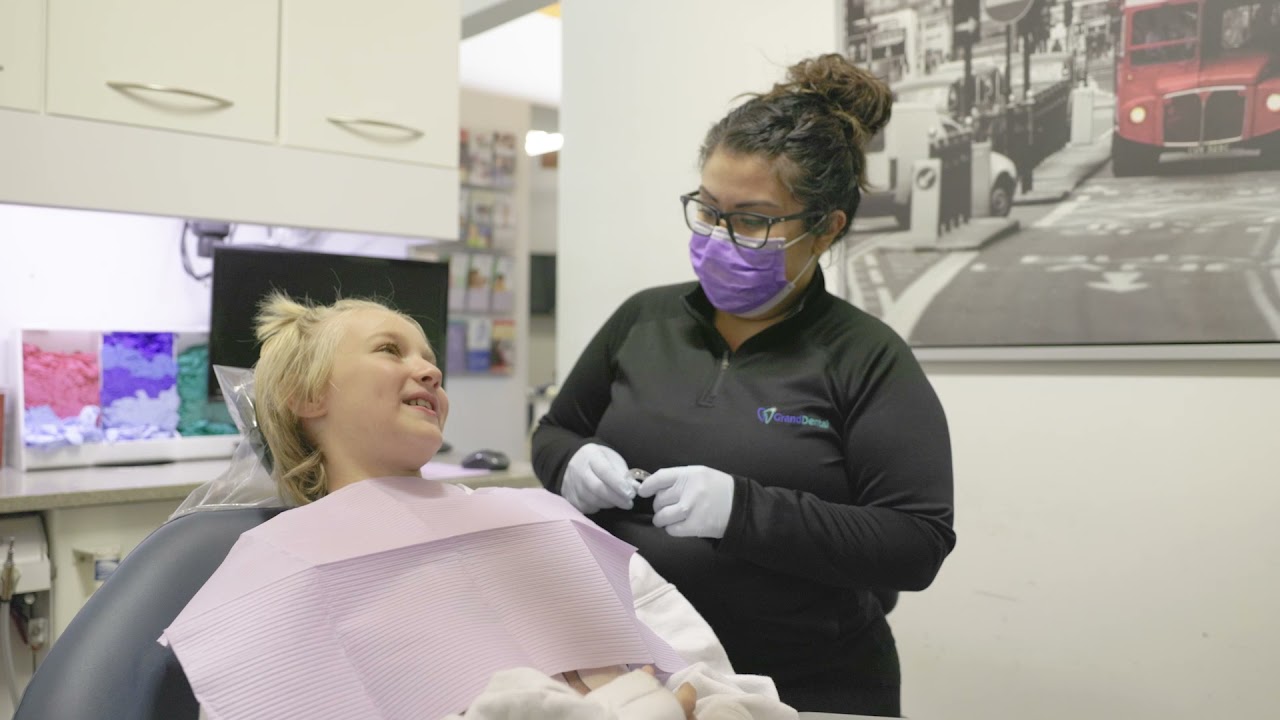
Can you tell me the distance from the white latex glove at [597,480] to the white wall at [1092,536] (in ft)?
3.16

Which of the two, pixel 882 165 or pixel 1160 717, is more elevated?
pixel 882 165

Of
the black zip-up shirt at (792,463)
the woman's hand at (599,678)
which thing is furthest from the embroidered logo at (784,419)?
the woman's hand at (599,678)

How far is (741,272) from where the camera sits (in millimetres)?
1350

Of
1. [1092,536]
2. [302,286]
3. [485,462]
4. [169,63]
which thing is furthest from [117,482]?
[1092,536]

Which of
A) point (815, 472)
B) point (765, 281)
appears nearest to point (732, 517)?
point (815, 472)

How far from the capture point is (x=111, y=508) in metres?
1.74

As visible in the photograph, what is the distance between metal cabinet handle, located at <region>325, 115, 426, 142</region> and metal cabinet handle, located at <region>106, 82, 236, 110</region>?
0.77ft

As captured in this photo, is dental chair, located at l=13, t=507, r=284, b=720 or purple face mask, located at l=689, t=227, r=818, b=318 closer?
dental chair, located at l=13, t=507, r=284, b=720

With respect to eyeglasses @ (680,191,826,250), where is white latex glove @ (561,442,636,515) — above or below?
below

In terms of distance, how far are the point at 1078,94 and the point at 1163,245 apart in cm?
34

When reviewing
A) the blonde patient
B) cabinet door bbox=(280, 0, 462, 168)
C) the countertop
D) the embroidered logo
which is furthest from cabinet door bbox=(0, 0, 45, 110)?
the embroidered logo

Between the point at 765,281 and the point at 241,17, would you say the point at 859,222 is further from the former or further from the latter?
the point at 241,17

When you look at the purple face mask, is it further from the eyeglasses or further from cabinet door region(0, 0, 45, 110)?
cabinet door region(0, 0, 45, 110)

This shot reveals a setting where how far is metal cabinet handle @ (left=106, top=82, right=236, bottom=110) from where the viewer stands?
6.15 ft
